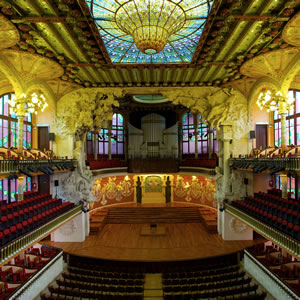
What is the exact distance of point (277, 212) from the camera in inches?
430

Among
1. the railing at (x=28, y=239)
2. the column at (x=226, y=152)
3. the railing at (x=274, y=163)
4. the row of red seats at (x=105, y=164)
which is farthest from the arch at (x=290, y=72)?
the row of red seats at (x=105, y=164)

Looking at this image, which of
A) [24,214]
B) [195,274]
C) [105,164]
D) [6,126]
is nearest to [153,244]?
[195,274]

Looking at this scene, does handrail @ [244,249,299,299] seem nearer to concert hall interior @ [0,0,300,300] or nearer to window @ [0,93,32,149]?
concert hall interior @ [0,0,300,300]

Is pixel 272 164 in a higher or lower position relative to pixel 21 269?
higher

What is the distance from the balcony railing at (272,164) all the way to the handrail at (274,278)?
4.32m

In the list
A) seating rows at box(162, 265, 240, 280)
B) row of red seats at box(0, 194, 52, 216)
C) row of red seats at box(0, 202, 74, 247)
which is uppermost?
row of red seats at box(0, 194, 52, 216)

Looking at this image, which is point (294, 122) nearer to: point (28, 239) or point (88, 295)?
point (88, 295)

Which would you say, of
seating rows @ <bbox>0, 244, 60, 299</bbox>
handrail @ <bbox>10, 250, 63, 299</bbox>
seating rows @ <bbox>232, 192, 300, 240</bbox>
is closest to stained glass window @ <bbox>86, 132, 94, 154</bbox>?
seating rows @ <bbox>0, 244, 60, 299</bbox>

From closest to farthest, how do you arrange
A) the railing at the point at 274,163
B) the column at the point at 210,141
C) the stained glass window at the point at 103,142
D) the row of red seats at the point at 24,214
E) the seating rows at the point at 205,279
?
the railing at the point at 274,163, the row of red seats at the point at 24,214, the seating rows at the point at 205,279, the column at the point at 210,141, the stained glass window at the point at 103,142

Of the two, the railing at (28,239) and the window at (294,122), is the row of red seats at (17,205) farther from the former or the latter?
the window at (294,122)

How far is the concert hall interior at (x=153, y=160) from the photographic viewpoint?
8.57m

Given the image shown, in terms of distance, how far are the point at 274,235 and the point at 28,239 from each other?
32.4 ft

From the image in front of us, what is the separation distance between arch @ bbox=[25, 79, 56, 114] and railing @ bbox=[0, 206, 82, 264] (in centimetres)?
691

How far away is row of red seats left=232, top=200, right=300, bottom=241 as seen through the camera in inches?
351
